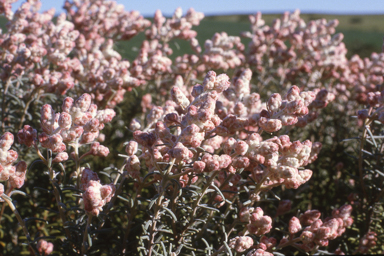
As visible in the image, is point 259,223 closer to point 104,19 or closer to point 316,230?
point 316,230

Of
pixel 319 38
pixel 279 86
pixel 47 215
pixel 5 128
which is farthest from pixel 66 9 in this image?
pixel 319 38

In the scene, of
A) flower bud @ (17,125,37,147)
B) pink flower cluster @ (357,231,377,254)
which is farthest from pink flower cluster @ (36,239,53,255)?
pink flower cluster @ (357,231,377,254)

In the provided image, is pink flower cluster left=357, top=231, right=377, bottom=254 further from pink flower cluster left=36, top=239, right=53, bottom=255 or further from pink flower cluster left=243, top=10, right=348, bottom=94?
pink flower cluster left=243, top=10, right=348, bottom=94

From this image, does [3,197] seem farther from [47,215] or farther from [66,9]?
[66,9]

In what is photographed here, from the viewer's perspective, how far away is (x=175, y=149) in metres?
1.18

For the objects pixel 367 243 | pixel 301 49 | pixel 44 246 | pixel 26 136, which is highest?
pixel 301 49

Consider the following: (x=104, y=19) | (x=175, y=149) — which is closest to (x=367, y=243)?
(x=175, y=149)

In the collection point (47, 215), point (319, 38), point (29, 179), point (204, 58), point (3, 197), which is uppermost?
point (319, 38)

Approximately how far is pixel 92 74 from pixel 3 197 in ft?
3.94

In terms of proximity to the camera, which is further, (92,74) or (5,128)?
(92,74)

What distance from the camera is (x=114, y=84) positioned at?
2.08 metres

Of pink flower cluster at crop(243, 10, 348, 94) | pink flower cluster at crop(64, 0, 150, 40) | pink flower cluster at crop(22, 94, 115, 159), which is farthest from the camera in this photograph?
pink flower cluster at crop(243, 10, 348, 94)

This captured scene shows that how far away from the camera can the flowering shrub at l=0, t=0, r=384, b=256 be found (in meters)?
1.33

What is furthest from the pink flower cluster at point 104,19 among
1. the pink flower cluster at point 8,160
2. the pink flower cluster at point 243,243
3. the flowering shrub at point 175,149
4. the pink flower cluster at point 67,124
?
the pink flower cluster at point 243,243
